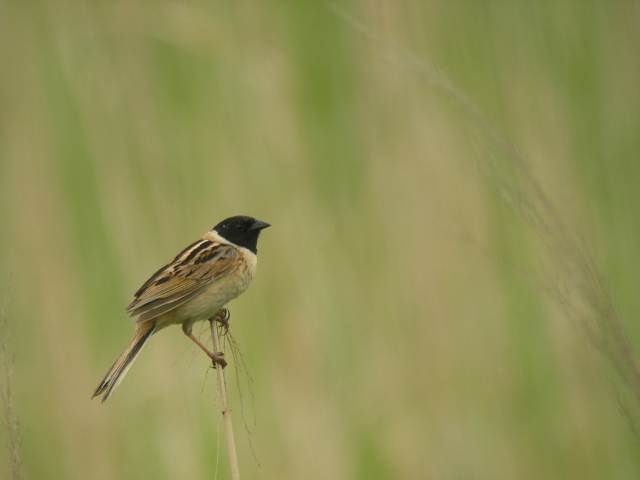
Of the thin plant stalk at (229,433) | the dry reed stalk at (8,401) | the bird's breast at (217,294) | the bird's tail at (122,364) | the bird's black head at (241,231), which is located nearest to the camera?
the dry reed stalk at (8,401)

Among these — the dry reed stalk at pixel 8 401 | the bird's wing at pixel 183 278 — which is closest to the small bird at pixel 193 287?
the bird's wing at pixel 183 278

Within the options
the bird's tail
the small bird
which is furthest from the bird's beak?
the bird's tail

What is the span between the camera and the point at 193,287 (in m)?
3.26

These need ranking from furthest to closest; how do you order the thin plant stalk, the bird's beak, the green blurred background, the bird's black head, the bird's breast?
the green blurred background → the bird's black head → the bird's beak → the bird's breast → the thin plant stalk

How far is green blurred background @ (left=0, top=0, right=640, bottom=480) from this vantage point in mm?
3859

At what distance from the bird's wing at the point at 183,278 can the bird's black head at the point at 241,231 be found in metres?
0.11

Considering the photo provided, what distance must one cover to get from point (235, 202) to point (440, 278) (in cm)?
107

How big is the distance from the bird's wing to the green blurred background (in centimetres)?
51

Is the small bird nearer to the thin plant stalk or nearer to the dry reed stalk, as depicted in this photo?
the thin plant stalk

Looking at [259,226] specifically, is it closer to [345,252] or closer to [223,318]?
[223,318]

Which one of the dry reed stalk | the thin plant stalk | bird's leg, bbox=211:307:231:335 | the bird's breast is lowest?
the thin plant stalk

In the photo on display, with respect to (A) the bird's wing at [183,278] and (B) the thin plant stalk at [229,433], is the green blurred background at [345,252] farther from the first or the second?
(B) the thin plant stalk at [229,433]

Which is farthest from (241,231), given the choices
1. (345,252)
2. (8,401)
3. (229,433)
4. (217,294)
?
(8,401)

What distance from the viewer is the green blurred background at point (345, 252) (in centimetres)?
386
